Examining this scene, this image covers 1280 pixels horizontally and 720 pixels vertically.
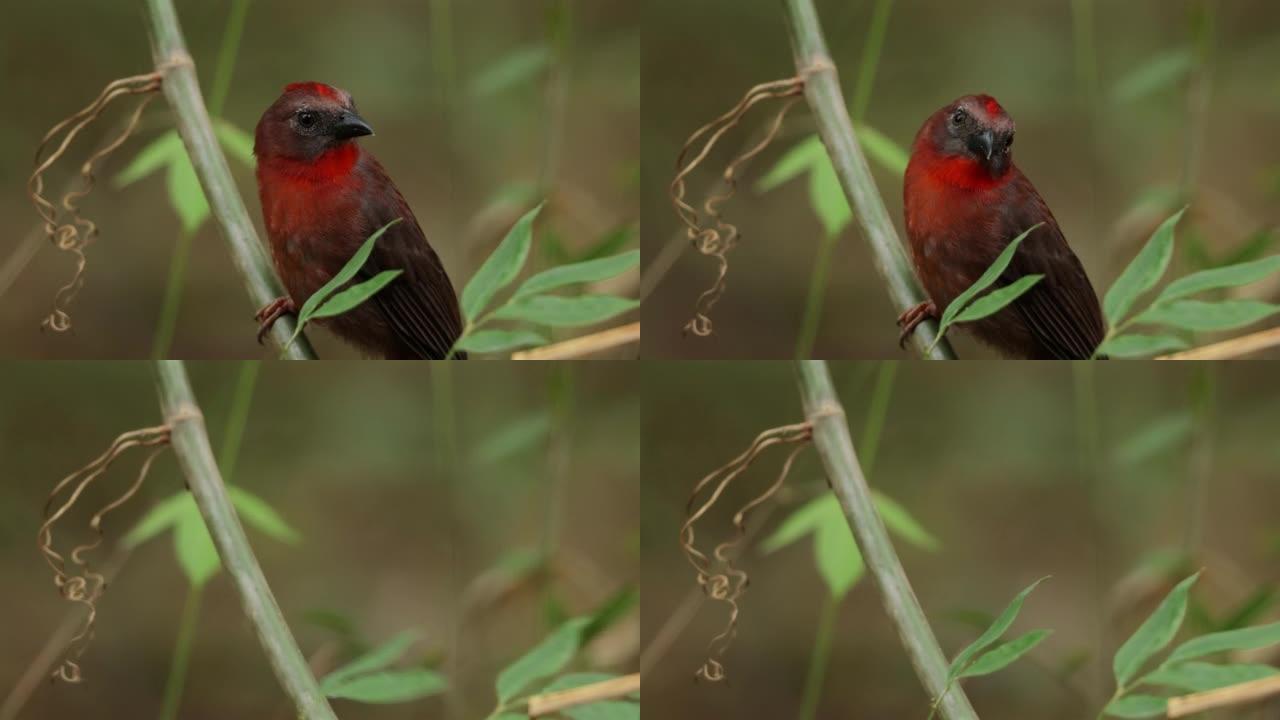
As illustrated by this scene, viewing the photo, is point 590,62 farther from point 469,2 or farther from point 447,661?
point 447,661

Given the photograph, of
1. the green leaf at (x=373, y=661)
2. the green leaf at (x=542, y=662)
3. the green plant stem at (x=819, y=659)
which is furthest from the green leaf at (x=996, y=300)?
the green leaf at (x=373, y=661)

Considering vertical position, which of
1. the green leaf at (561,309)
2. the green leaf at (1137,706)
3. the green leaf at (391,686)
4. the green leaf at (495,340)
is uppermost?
the green leaf at (561,309)

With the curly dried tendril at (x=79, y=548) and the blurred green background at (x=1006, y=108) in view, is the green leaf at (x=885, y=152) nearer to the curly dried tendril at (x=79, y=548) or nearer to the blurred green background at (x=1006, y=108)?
the blurred green background at (x=1006, y=108)

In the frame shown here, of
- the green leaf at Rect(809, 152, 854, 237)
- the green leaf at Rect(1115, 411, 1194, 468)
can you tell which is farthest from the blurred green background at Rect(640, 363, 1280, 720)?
the green leaf at Rect(809, 152, 854, 237)

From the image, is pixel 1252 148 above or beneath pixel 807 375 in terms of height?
above

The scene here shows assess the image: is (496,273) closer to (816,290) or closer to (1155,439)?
(816,290)

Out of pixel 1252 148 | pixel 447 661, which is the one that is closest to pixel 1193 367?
pixel 1252 148
